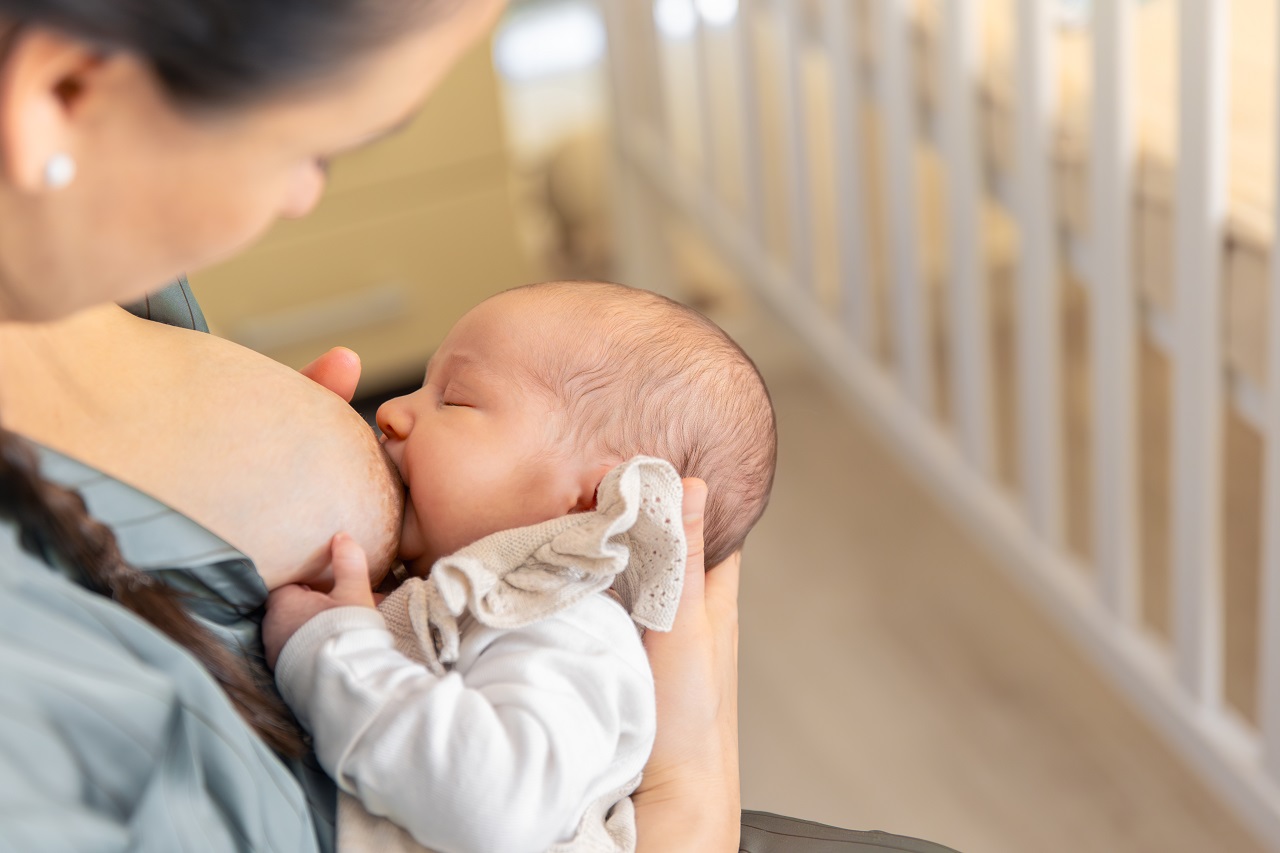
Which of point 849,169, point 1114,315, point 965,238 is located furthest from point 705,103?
point 1114,315

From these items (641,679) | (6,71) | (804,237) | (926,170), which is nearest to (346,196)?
(804,237)

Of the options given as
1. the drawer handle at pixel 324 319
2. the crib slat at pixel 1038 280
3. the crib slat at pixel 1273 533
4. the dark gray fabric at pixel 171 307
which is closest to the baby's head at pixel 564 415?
the dark gray fabric at pixel 171 307

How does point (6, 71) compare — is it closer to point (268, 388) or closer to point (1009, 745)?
point (268, 388)

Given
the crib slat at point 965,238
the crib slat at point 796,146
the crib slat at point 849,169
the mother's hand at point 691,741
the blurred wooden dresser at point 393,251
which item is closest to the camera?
the mother's hand at point 691,741

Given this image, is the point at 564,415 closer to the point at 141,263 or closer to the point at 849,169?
the point at 141,263

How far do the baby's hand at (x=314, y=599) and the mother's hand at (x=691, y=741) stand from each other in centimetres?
17

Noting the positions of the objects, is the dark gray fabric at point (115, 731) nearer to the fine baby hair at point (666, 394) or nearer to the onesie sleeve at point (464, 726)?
the onesie sleeve at point (464, 726)

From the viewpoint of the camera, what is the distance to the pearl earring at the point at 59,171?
45 centimetres

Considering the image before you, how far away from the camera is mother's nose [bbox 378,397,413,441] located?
0.76 metres

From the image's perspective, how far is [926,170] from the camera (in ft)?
6.09

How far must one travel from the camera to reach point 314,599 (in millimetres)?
640

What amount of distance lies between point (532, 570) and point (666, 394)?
0.43 ft

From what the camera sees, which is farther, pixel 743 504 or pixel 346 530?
pixel 743 504

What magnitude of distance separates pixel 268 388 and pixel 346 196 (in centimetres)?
129
